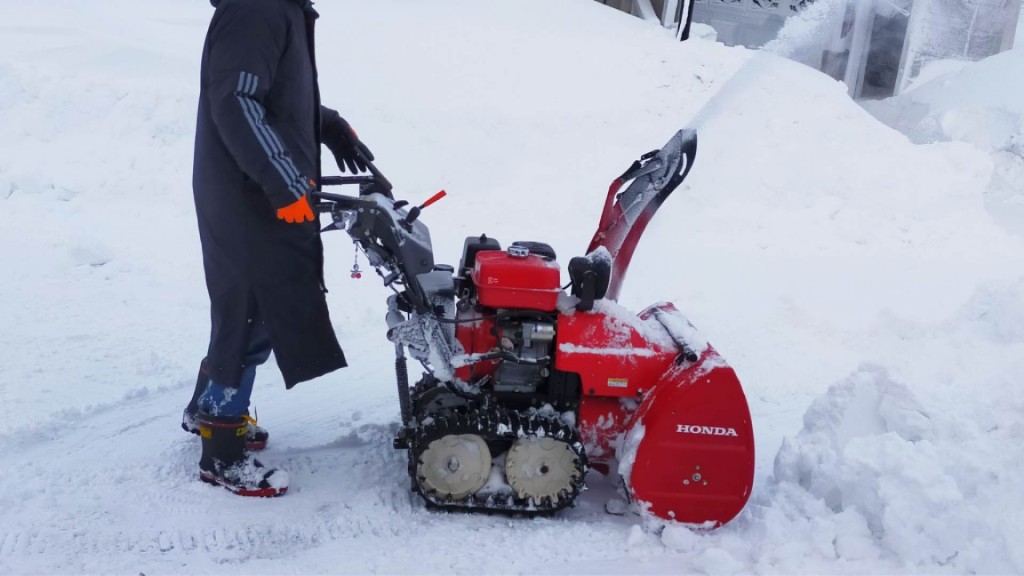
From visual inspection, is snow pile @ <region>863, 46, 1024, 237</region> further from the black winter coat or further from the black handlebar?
the black winter coat

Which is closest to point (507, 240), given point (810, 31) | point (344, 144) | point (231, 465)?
point (344, 144)

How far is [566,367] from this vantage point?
2963mm

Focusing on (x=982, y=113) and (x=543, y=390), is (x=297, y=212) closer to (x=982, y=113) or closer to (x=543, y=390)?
(x=543, y=390)

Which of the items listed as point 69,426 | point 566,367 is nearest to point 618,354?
point 566,367

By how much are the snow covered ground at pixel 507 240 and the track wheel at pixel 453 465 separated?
11 centimetres

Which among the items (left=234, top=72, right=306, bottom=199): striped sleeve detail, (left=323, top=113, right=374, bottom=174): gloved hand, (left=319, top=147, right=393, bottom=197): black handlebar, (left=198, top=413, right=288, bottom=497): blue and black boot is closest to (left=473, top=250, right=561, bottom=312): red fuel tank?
(left=319, top=147, right=393, bottom=197): black handlebar

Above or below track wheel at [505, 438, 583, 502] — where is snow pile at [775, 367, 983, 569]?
above

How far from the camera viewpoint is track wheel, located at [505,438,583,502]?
2.90m

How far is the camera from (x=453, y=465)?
2.90 m

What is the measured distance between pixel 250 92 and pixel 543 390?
139 centimetres

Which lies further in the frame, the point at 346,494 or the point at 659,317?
the point at 659,317

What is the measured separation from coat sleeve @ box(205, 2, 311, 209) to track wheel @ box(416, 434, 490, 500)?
3.06 ft

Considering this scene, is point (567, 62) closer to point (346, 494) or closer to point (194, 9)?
point (194, 9)

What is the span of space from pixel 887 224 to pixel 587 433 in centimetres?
498
